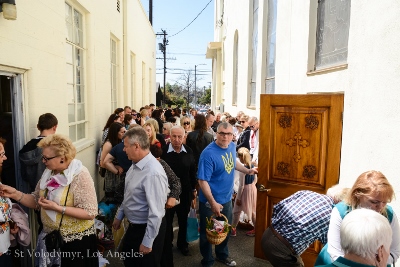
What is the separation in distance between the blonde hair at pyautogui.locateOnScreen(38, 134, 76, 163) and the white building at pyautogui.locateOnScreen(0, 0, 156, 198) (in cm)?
103

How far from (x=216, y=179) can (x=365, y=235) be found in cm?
228

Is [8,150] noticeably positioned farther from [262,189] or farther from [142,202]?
[262,189]

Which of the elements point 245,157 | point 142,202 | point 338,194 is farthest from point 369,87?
point 142,202

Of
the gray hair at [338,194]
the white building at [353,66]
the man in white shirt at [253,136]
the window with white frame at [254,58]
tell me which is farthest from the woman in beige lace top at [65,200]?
the window with white frame at [254,58]

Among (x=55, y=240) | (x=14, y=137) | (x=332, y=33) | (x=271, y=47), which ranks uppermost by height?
(x=271, y=47)

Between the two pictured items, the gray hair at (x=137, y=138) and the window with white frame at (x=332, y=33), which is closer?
the gray hair at (x=137, y=138)

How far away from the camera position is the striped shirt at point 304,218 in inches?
102

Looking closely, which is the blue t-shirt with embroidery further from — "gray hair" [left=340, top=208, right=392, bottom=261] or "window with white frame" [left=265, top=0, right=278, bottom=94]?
"window with white frame" [left=265, top=0, right=278, bottom=94]

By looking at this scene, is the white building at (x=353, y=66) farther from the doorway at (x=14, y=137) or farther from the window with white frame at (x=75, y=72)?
the window with white frame at (x=75, y=72)

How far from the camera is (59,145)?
2.66 metres

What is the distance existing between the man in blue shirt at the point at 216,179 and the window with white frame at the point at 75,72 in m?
2.72

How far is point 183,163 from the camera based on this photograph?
4246 millimetres

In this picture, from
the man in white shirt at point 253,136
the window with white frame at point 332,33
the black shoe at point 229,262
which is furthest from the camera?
the man in white shirt at point 253,136

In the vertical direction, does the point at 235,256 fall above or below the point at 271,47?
below
